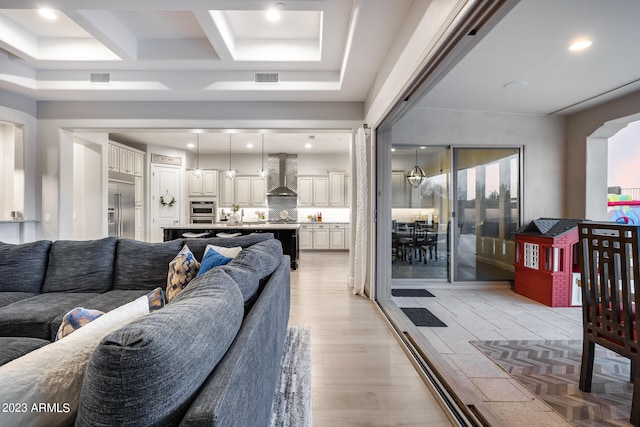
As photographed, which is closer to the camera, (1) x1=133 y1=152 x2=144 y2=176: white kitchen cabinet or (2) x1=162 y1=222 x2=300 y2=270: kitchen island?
(2) x1=162 y1=222 x2=300 y2=270: kitchen island

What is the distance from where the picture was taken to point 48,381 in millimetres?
655

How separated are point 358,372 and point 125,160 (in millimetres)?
6792

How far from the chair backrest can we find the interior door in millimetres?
7856

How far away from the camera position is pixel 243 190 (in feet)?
27.4

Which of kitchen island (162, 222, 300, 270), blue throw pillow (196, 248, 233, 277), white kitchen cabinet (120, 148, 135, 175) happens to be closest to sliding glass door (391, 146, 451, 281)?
kitchen island (162, 222, 300, 270)

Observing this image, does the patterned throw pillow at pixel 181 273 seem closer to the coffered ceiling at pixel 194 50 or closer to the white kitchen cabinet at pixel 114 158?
the coffered ceiling at pixel 194 50

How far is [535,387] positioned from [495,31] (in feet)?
Answer: 9.15

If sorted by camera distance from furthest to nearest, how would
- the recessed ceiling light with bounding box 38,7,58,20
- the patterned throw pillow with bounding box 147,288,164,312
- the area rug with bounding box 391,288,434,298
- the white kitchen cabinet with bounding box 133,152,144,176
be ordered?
the white kitchen cabinet with bounding box 133,152,144,176
the area rug with bounding box 391,288,434,298
the recessed ceiling light with bounding box 38,7,58,20
the patterned throw pillow with bounding box 147,288,164,312

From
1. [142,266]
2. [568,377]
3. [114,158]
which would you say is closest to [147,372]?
[142,266]

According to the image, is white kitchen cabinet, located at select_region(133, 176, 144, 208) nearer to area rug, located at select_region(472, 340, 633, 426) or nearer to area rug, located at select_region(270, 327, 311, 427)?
area rug, located at select_region(270, 327, 311, 427)

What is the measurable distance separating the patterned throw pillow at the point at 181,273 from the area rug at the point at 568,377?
2518 mm

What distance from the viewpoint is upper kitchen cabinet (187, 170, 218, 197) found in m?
8.13

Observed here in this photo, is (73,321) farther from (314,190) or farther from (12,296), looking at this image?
(314,190)

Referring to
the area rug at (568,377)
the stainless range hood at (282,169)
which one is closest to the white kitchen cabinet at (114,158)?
the stainless range hood at (282,169)
